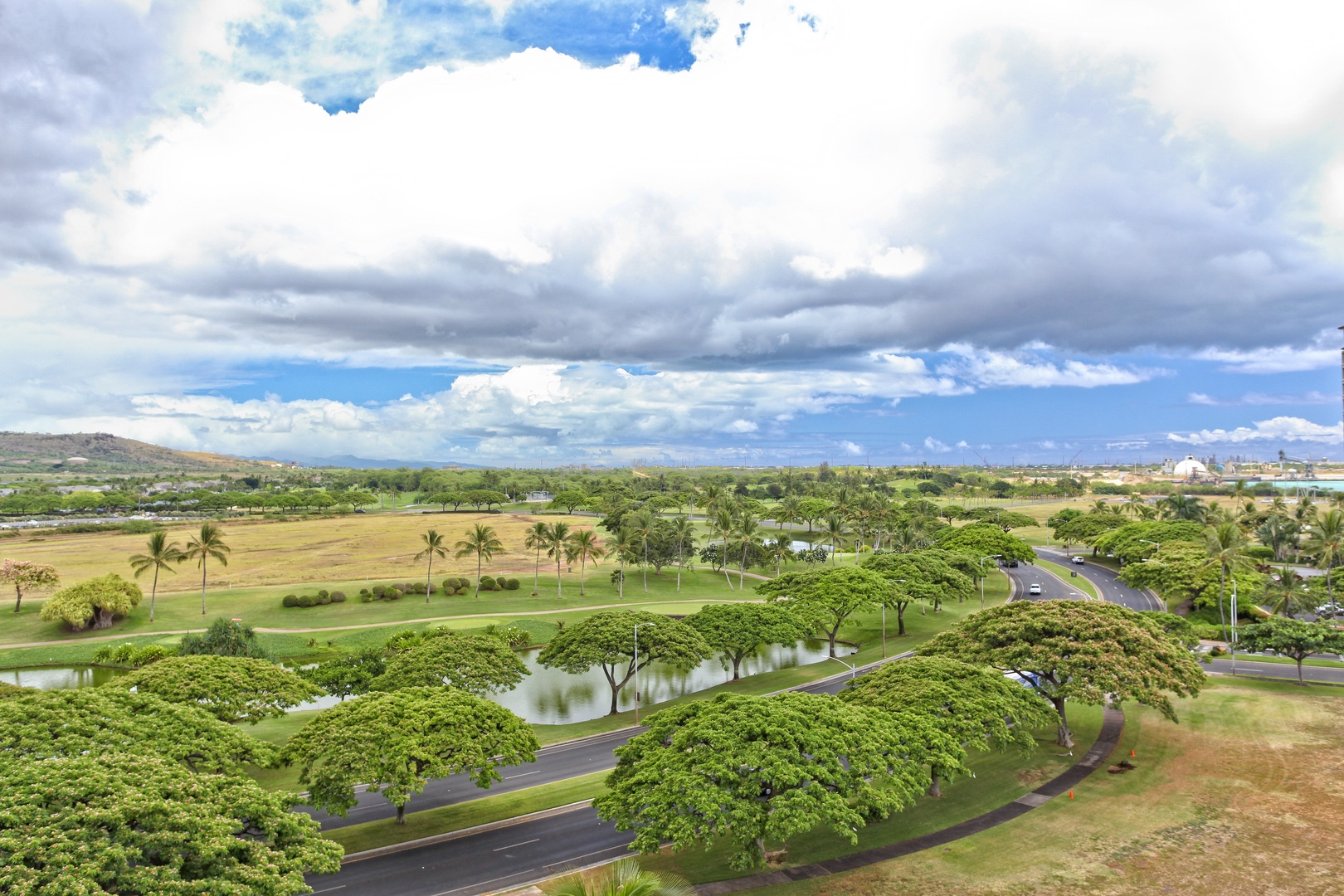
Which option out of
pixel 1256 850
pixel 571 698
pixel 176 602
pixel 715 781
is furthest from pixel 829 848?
pixel 176 602

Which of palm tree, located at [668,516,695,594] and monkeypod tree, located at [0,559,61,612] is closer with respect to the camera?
monkeypod tree, located at [0,559,61,612]

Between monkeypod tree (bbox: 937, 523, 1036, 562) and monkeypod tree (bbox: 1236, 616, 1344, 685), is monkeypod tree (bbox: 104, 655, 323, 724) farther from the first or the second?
monkeypod tree (bbox: 937, 523, 1036, 562)

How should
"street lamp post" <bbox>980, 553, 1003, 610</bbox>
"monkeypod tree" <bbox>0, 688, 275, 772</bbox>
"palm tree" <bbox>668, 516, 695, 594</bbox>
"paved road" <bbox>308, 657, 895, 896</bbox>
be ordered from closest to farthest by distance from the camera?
1. "monkeypod tree" <bbox>0, 688, 275, 772</bbox>
2. "paved road" <bbox>308, 657, 895, 896</bbox>
3. "street lamp post" <bbox>980, 553, 1003, 610</bbox>
4. "palm tree" <bbox>668, 516, 695, 594</bbox>

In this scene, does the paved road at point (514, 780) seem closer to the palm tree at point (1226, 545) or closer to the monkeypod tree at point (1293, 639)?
the monkeypod tree at point (1293, 639)

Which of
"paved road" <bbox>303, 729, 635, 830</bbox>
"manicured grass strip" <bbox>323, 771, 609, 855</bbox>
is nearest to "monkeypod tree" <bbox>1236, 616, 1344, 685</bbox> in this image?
"paved road" <bbox>303, 729, 635, 830</bbox>

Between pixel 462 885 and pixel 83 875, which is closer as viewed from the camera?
pixel 83 875

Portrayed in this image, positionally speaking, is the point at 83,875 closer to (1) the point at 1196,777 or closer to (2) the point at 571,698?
(2) the point at 571,698
